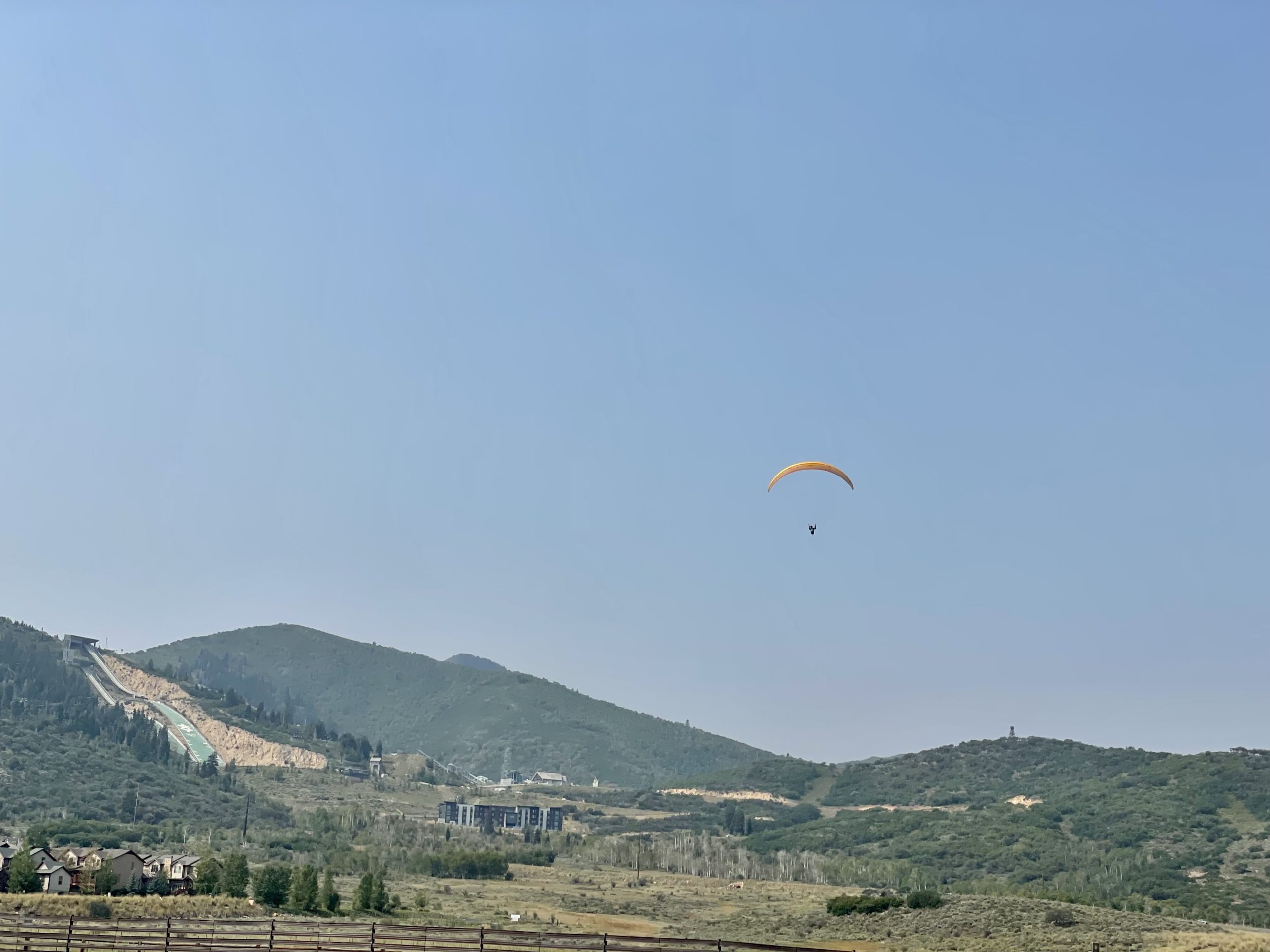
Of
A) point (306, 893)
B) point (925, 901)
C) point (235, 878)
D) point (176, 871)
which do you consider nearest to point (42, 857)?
point (176, 871)

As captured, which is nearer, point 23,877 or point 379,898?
point 23,877

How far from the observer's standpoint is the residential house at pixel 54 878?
83.5m

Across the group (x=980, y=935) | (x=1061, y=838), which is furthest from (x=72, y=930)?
(x=1061, y=838)

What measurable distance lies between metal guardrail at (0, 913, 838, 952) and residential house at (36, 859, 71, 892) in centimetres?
1578

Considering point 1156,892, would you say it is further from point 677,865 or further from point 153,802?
point 153,802

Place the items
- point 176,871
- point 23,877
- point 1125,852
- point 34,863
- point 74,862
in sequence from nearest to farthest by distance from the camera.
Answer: point 23,877 → point 34,863 → point 74,862 → point 176,871 → point 1125,852

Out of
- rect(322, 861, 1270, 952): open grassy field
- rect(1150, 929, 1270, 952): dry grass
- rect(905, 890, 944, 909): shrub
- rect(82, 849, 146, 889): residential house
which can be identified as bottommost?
rect(322, 861, 1270, 952): open grassy field

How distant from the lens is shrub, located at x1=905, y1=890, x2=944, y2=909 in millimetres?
89438

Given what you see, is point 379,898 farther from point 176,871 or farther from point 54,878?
point 54,878

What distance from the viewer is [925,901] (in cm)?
9012

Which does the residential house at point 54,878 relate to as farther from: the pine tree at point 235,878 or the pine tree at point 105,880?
the pine tree at point 235,878

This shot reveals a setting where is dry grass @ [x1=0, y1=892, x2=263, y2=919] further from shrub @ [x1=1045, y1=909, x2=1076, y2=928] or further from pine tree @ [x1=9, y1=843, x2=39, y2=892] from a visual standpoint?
shrub @ [x1=1045, y1=909, x2=1076, y2=928]

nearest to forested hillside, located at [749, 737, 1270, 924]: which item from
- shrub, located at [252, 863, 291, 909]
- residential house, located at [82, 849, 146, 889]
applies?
shrub, located at [252, 863, 291, 909]

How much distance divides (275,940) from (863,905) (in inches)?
1784
